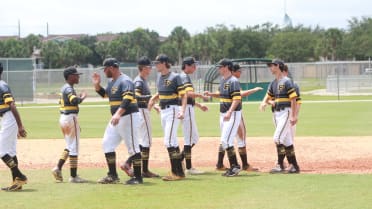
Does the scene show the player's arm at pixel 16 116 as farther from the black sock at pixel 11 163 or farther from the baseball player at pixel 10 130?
the black sock at pixel 11 163

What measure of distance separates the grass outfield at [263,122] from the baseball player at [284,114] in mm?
8680

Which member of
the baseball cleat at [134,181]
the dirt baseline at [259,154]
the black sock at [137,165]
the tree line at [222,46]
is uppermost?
the tree line at [222,46]

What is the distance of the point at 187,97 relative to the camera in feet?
42.3

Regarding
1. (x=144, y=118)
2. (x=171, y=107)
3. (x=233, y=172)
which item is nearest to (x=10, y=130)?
(x=144, y=118)

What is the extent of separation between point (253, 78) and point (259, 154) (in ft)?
132

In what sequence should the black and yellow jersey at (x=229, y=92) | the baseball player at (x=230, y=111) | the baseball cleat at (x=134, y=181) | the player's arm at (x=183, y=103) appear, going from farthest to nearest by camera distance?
1. the black and yellow jersey at (x=229, y=92)
2. the baseball player at (x=230, y=111)
3. the player's arm at (x=183, y=103)
4. the baseball cleat at (x=134, y=181)

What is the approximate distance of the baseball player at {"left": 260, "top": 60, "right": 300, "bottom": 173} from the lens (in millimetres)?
12914

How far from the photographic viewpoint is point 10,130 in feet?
37.0

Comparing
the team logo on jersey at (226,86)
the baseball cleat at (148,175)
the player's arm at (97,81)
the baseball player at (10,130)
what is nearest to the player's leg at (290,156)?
the team logo on jersey at (226,86)

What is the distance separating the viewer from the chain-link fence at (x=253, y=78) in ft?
162

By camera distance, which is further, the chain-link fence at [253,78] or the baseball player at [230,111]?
the chain-link fence at [253,78]

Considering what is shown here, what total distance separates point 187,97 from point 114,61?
1737 millimetres

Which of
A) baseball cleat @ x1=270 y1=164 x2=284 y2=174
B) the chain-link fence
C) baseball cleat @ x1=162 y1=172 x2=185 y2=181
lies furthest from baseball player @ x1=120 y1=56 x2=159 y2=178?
the chain-link fence

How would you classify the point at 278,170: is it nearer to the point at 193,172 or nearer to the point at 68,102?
the point at 193,172
